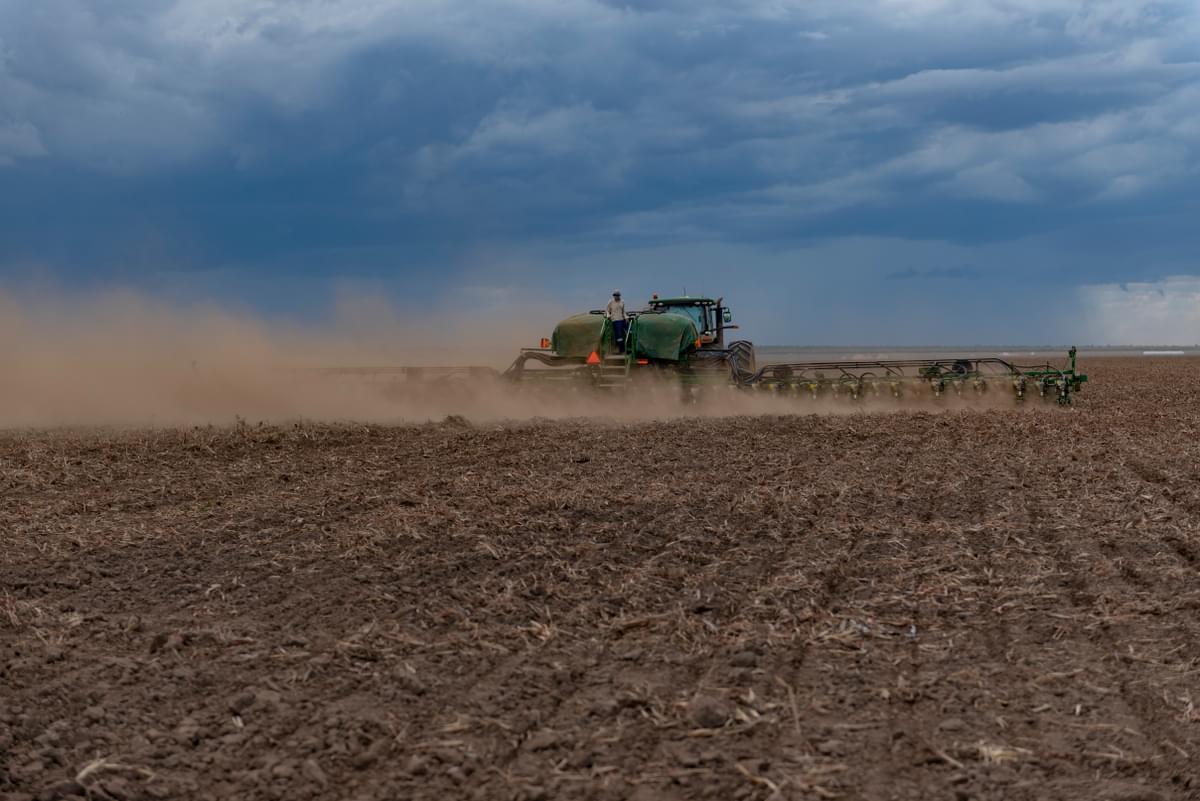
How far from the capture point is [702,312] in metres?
22.8

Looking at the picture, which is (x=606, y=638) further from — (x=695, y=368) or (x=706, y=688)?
(x=695, y=368)

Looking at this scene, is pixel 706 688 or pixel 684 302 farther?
pixel 684 302

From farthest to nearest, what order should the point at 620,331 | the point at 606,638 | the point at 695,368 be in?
the point at 620,331 < the point at 695,368 < the point at 606,638

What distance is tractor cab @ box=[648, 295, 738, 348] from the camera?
22.6m

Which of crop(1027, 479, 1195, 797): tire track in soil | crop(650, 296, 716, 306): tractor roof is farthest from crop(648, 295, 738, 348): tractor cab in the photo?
crop(1027, 479, 1195, 797): tire track in soil

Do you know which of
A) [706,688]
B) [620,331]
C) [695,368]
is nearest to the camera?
[706,688]

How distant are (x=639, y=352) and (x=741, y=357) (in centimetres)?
320

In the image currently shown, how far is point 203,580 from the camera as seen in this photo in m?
6.91

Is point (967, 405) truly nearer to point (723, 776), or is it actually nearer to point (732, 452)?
point (732, 452)

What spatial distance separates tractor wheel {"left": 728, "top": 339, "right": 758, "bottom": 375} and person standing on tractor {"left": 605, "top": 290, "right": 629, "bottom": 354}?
7.92 feet

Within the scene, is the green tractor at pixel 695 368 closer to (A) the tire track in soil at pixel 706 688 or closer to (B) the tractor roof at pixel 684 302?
(B) the tractor roof at pixel 684 302

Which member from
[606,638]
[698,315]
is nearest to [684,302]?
[698,315]

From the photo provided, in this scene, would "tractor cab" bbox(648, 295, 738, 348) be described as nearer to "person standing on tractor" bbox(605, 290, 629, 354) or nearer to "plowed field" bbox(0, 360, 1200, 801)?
"person standing on tractor" bbox(605, 290, 629, 354)

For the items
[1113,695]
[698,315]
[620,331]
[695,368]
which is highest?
[698,315]
